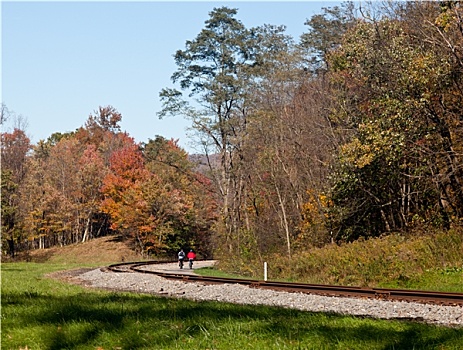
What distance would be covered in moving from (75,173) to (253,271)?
51707mm

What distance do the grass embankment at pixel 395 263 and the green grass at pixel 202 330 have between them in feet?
39.9

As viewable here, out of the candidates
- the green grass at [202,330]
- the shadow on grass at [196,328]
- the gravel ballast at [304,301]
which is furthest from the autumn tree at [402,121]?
the green grass at [202,330]

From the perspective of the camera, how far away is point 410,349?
6664 millimetres

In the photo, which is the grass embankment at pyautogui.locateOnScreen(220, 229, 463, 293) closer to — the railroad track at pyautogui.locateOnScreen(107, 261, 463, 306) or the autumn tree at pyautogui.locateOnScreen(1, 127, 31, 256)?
the railroad track at pyautogui.locateOnScreen(107, 261, 463, 306)

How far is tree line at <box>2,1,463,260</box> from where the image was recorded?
80.1ft

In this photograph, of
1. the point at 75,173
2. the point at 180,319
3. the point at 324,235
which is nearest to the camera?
the point at 180,319

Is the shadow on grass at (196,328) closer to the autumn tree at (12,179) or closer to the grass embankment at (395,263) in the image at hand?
the grass embankment at (395,263)

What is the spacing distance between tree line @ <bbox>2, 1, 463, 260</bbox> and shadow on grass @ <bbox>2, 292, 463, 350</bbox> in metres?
16.2

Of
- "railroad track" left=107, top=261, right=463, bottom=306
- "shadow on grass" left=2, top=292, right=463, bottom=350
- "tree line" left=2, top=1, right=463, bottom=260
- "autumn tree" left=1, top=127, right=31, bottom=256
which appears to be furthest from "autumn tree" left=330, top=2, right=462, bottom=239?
"autumn tree" left=1, top=127, right=31, bottom=256

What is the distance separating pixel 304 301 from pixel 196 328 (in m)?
8.65

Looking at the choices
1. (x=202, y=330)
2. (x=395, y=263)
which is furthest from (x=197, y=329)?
(x=395, y=263)

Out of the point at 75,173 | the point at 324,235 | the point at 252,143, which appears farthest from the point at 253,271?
the point at 75,173

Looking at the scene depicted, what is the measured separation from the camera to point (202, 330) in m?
7.75

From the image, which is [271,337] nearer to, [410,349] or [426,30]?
[410,349]
